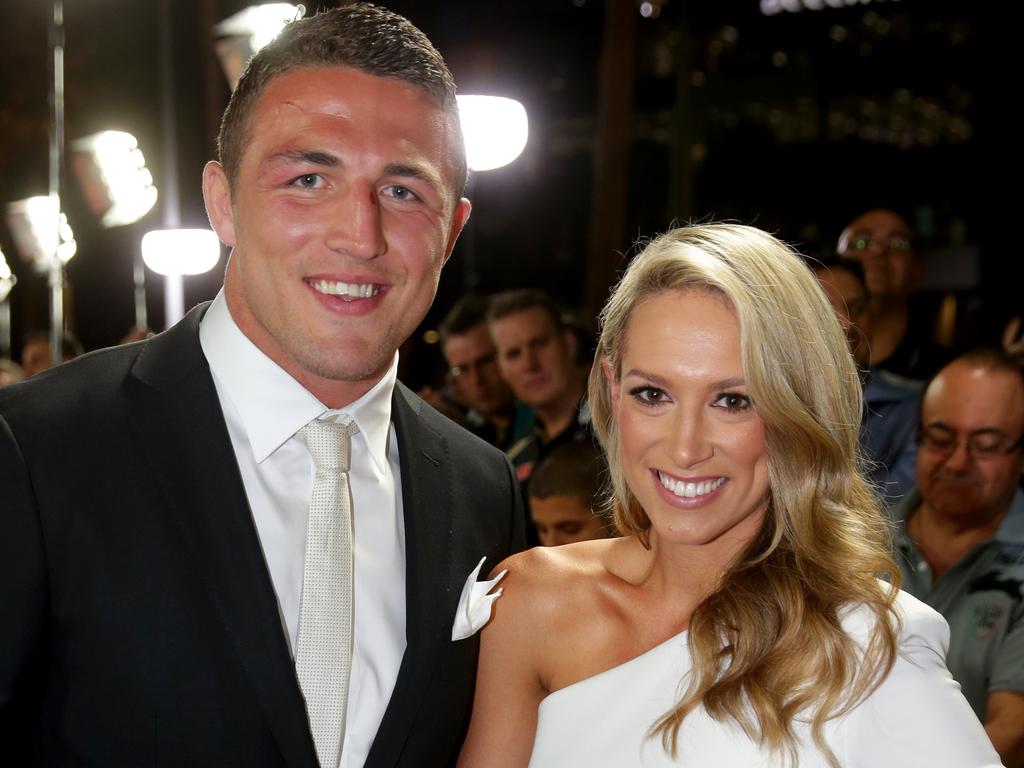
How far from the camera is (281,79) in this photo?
1745 mm

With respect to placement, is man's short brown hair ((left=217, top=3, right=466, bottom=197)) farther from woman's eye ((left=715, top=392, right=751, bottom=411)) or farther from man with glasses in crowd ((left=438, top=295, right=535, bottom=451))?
man with glasses in crowd ((left=438, top=295, right=535, bottom=451))

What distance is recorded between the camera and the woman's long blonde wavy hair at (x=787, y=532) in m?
1.69

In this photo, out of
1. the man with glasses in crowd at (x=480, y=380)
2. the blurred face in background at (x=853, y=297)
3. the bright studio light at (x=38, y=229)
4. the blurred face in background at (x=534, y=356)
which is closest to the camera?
the blurred face in background at (x=853, y=297)

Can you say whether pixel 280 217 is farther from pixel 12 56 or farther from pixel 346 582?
pixel 12 56

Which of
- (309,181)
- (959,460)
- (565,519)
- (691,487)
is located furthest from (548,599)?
(959,460)

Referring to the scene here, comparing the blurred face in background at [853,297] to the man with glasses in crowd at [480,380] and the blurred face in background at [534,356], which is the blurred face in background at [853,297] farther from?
the man with glasses in crowd at [480,380]

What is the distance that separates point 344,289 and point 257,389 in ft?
0.63

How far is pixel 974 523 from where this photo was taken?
2920mm

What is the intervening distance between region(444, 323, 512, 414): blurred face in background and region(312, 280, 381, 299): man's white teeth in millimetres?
3310

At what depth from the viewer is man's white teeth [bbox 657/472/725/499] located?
1804 mm

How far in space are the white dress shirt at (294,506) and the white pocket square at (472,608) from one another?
3.4 inches

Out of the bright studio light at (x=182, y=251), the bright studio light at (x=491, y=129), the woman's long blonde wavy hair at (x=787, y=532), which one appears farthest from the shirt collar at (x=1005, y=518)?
the bright studio light at (x=182, y=251)

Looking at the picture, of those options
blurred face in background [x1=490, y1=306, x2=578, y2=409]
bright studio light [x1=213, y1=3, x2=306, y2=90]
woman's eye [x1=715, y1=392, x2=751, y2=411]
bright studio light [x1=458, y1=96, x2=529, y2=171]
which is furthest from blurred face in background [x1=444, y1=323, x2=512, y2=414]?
woman's eye [x1=715, y1=392, x2=751, y2=411]

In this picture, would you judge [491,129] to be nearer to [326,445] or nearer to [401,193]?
[401,193]
